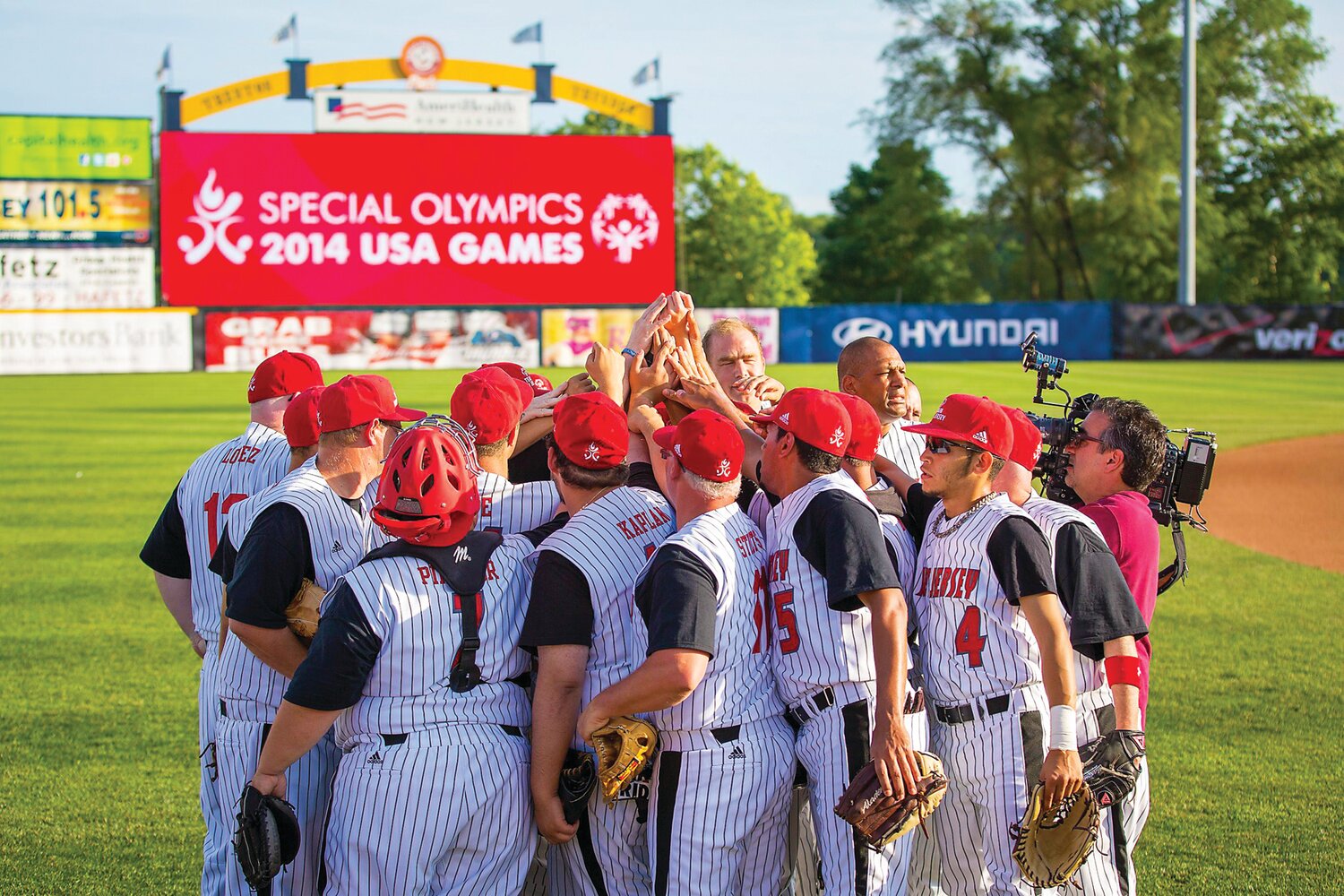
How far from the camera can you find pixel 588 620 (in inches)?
120

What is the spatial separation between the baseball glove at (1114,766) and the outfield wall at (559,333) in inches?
1130

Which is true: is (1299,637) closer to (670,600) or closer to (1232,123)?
(670,600)

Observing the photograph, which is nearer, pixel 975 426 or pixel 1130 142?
pixel 975 426

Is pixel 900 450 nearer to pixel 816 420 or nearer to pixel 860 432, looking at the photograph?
pixel 860 432

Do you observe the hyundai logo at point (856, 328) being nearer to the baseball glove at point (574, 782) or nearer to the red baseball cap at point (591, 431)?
the red baseball cap at point (591, 431)

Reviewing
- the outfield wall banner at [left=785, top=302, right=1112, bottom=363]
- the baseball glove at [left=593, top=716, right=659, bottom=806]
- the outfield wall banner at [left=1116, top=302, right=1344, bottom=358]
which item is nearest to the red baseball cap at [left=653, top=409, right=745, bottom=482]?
the baseball glove at [left=593, top=716, right=659, bottom=806]

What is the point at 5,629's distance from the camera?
25.7 feet

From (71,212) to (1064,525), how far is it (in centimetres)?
3536

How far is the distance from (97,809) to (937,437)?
3.72 meters

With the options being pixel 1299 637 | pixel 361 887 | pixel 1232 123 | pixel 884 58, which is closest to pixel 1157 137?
pixel 1232 123

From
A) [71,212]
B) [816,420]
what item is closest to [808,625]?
[816,420]

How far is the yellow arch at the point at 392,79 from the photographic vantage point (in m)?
30.2

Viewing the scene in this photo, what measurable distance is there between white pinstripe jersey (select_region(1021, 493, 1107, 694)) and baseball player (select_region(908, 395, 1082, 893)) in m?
0.06

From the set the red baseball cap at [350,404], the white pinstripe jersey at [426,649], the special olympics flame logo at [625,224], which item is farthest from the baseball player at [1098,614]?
the special olympics flame logo at [625,224]
